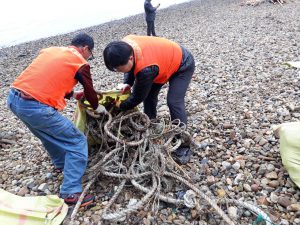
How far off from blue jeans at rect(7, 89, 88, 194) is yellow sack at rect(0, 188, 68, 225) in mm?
160

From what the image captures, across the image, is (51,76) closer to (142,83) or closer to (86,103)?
(86,103)

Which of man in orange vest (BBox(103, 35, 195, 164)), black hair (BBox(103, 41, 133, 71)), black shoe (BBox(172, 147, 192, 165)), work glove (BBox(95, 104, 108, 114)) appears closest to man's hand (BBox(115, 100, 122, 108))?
man in orange vest (BBox(103, 35, 195, 164))

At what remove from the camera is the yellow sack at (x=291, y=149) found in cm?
297

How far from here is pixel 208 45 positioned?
386 inches

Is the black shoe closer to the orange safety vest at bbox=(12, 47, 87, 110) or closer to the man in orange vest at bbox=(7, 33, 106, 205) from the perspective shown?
the man in orange vest at bbox=(7, 33, 106, 205)

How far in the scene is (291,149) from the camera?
308 cm

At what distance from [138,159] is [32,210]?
3.79ft

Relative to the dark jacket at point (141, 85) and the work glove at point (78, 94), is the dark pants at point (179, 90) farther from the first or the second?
the work glove at point (78, 94)

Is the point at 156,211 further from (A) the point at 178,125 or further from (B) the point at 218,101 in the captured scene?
(B) the point at 218,101

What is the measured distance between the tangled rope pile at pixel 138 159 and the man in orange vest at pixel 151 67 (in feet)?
0.61

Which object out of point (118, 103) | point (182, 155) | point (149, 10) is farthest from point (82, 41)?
point (149, 10)

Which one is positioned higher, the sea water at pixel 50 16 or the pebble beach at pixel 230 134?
the pebble beach at pixel 230 134

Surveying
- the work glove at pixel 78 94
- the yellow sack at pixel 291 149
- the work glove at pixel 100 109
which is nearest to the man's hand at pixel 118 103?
the work glove at pixel 100 109

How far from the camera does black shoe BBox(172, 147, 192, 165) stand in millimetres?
Result: 3572
